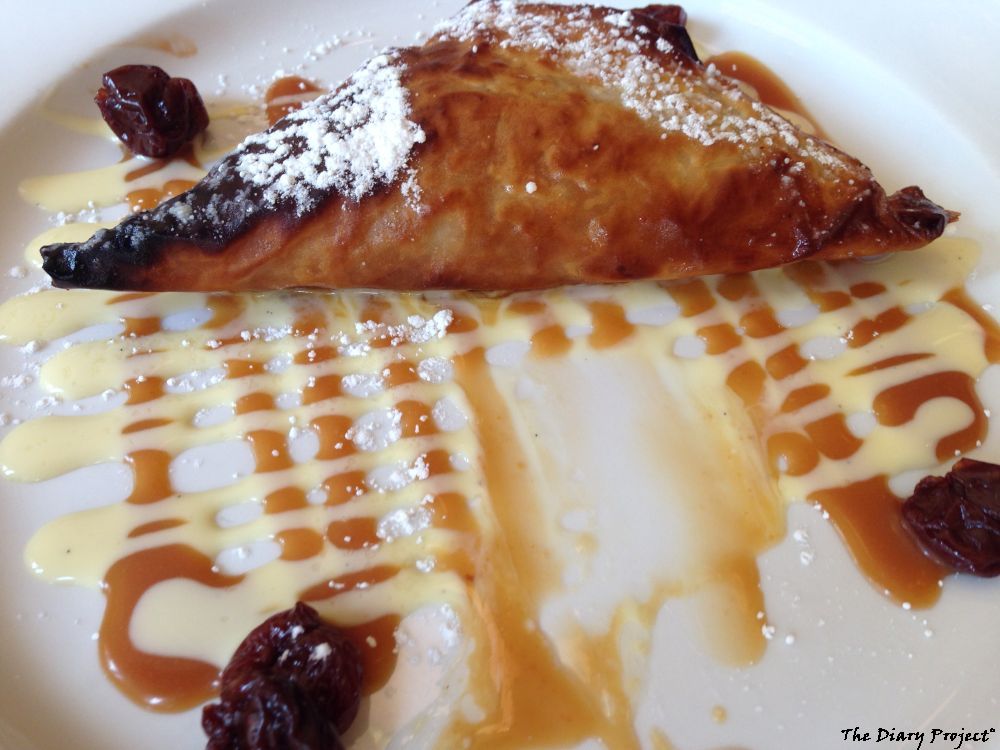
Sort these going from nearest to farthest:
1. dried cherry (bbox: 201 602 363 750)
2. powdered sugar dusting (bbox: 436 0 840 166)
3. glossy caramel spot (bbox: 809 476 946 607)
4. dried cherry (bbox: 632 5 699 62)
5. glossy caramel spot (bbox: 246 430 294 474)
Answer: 1. dried cherry (bbox: 201 602 363 750)
2. glossy caramel spot (bbox: 809 476 946 607)
3. glossy caramel spot (bbox: 246 430 294 474)
4. powdered sugar dusting (bbox: 436 0 840 166)
5. dried cherry (bbox: 632 5 699 62)

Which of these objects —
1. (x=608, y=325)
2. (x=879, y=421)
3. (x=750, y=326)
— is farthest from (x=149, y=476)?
(x=879, y=421)

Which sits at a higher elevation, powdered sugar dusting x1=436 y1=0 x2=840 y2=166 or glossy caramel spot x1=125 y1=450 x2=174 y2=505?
powdered sugar dusting x1=436 y1=0 x2=840 y2=166

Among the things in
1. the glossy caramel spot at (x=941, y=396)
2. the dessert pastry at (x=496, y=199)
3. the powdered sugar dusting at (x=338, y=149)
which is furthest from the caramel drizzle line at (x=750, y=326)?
the powdered sugar dusting at (x=338, y=149)

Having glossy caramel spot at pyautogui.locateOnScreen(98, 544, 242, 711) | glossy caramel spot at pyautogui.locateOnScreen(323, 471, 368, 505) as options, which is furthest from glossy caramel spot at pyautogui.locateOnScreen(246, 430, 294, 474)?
glossy caramel spot at pyautogui.locateOnScreen(98, 544, 242, 711)

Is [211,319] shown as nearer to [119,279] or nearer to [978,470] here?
[119,279]

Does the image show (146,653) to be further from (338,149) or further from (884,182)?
(884,182)

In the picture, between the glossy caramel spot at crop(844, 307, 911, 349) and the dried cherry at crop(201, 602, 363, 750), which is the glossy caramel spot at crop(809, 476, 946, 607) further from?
the dried cherry at crop(201, 602, 363, 750)
